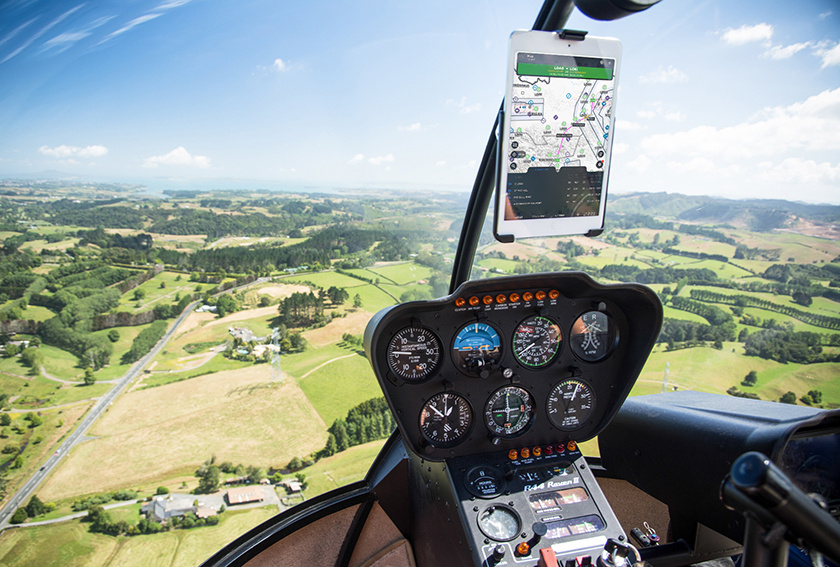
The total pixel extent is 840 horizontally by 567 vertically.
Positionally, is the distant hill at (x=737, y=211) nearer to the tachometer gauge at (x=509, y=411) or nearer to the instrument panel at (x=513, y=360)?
the instrument panel at (x=513, y=360)

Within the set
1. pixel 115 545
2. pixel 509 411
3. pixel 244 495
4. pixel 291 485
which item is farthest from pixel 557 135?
pixel 115 545

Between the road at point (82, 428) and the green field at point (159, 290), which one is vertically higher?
the green field at point (159, 290)

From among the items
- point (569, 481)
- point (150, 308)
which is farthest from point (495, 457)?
point (150, 308)

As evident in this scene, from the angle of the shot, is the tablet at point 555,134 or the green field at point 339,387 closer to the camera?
the tablet at point 555,134

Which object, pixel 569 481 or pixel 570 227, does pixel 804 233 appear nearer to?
pixel 570 227

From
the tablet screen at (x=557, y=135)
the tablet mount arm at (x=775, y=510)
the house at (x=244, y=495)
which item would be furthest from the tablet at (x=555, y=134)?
the house at (x=244, y=495)

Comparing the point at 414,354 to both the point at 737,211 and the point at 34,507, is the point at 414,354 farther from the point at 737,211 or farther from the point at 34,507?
the point at 737,211

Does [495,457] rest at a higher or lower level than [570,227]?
lower
